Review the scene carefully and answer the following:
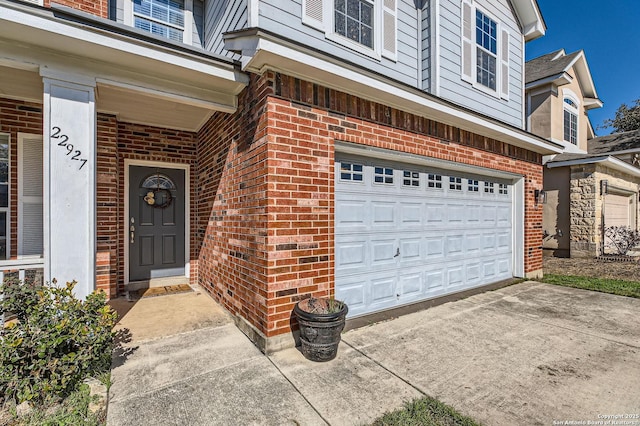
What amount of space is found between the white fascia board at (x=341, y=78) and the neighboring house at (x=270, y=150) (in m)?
0.02

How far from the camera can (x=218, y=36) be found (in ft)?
15.7

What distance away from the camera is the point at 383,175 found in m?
4.39

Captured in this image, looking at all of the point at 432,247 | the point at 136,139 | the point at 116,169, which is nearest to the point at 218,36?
the point at 136,139

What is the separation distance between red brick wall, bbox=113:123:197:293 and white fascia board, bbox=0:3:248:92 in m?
2.18

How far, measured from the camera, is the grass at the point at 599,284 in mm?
5617

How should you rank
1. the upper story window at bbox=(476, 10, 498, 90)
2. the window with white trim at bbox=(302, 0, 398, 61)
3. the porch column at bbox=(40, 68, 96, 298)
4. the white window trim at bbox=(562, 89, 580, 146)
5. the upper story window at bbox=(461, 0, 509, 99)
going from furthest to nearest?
the white window trim at bbox=(562, 89, 580, 146)
the upper story window at bbox=(476, 10, 498, 90)
the upper story window at bbox=(461, 0, 509, 99)
the window with white trim at bbox=(302, 0, 398, 61)
the porch column at bbox=(40, 68, 96, 298)

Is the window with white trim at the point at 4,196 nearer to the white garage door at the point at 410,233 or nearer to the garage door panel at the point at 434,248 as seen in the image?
the white garage door at the point at 410,233

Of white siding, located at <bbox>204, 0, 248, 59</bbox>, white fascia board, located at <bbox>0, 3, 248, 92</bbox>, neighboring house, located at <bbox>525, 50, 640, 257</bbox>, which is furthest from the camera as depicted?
A: neighboring house, located at <bbox>525, 50, 640, 257</bbox>

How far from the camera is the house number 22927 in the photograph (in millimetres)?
2867

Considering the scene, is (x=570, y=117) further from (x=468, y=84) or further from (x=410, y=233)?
(x=410, y=233)

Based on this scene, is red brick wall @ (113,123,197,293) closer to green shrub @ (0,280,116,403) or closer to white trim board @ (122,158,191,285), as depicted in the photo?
white trim board @ (122,158,191,285)

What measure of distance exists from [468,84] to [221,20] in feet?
14.6

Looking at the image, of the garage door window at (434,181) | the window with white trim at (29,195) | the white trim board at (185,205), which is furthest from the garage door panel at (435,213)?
the window with white trim at (29,195)

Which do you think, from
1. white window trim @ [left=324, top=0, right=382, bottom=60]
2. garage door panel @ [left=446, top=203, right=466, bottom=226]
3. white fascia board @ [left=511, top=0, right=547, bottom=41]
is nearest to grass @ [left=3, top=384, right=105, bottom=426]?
white window trim @ [left=324, top=0, right=382, bottom=60]
